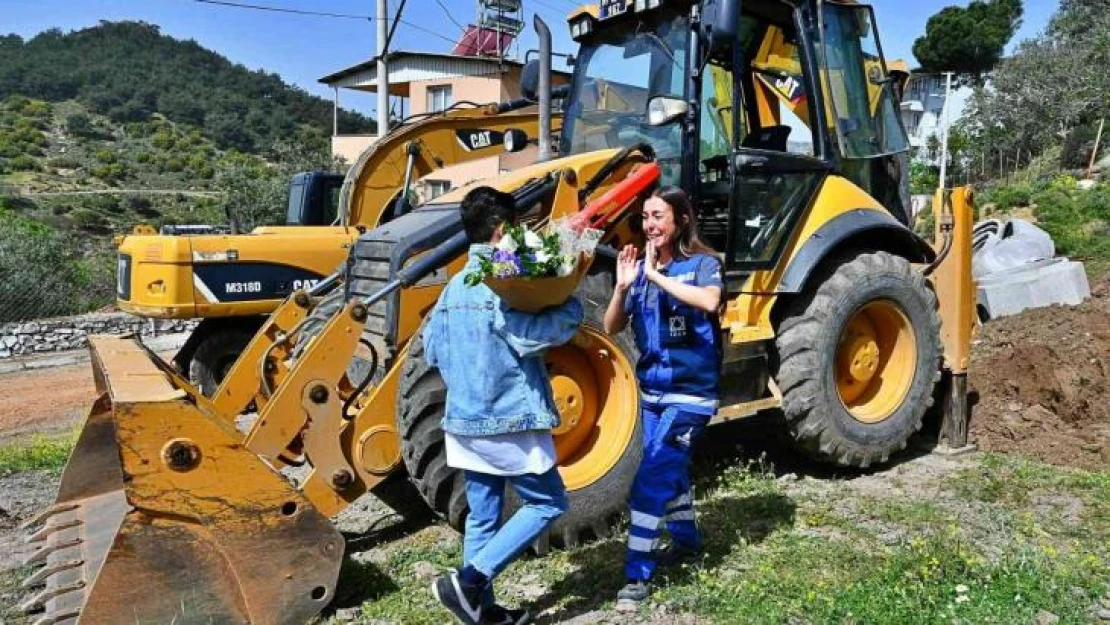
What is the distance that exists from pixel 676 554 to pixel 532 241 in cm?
184

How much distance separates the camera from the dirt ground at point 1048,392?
592cm

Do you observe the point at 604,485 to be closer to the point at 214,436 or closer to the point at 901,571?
the point at 901,571

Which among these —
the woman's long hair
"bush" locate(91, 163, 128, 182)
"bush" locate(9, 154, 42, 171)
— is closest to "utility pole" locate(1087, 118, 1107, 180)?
the woman's long hair

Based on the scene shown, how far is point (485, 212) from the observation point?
3.42 meters

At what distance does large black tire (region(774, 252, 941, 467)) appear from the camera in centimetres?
520

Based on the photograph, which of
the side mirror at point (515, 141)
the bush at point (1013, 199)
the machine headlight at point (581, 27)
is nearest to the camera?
the machine headlight at point (581, 27)

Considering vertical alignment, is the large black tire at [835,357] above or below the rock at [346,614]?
above

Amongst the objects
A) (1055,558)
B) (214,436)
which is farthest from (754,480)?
(214,436)

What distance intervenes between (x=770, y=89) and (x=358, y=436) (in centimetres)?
342

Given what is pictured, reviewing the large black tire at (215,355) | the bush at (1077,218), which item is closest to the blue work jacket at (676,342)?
the large black tire at (215,355)

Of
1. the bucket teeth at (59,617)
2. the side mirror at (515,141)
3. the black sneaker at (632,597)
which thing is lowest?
the bucket teeth at (59,617)

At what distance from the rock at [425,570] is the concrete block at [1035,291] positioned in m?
6.34

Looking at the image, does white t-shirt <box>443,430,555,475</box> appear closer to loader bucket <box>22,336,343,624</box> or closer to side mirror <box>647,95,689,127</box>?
loader bucket <box>22,336,343,624</box>

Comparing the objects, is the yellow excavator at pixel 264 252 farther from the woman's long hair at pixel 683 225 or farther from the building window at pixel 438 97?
the building window at pixel 438 97
